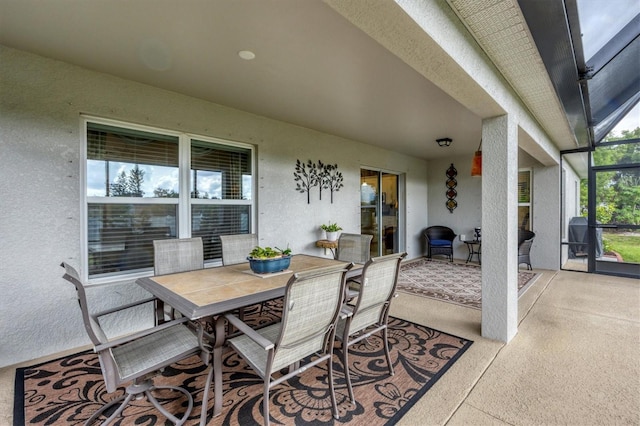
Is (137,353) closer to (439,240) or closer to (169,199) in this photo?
(169,199)

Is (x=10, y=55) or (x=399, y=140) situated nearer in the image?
(x=10, y=55)

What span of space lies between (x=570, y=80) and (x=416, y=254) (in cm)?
504

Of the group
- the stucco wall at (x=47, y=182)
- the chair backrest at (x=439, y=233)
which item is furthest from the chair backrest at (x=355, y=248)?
the chair backrest at (x=439, y=233)

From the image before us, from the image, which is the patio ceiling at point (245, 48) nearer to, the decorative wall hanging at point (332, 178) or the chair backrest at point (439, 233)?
the decorative wall hanging at point (332, 178)

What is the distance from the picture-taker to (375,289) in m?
1.91

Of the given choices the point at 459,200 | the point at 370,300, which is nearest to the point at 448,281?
the point at 459,200

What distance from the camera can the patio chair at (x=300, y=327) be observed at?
1.42 metres

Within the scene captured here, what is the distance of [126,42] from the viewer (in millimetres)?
2184

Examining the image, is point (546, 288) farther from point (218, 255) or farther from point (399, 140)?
point (218, 255)

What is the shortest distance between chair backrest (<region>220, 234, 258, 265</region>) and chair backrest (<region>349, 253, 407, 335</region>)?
5.29 ft

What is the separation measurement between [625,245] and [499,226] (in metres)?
4.37

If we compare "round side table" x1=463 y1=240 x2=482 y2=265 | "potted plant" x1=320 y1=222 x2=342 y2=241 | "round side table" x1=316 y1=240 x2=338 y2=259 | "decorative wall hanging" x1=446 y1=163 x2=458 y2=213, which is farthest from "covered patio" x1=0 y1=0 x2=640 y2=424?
"decorative wall hanging" x1=446 y1=163 x2=458 y2=213

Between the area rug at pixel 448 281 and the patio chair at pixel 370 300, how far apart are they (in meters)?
2.17

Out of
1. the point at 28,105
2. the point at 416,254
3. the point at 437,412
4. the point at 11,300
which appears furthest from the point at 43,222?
the point at 416,254
